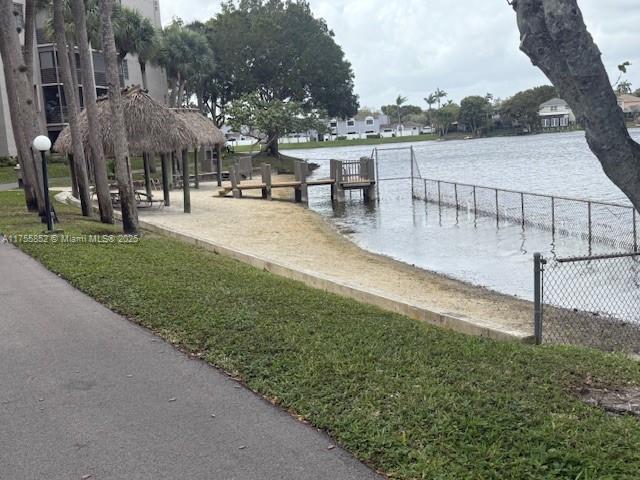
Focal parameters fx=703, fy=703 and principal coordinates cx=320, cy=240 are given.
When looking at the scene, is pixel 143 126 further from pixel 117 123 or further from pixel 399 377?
pixel 399 377

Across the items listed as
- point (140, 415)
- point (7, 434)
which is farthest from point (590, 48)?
point (7, 434)

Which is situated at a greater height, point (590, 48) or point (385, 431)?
point (590, 48)

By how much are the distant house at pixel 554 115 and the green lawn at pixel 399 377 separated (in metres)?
117

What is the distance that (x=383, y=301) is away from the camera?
9.99m

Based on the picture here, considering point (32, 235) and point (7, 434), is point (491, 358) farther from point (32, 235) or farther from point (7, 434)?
point (32, 235)

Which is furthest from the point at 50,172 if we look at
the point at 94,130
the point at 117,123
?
the point at 117,123

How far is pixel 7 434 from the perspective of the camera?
5.13 metres

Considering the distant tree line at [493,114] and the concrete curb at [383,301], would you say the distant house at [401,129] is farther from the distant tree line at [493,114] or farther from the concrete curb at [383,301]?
the concrete curb at [383,301]

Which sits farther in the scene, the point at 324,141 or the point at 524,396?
the point at 324,141

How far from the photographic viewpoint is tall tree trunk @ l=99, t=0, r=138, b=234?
14.9 m

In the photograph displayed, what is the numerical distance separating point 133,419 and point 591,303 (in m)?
9.31

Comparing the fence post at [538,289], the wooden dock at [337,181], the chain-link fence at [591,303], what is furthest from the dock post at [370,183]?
the fence post at [538,289]

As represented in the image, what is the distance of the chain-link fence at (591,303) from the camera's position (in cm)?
867

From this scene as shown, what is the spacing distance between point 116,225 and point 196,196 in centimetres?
1371
